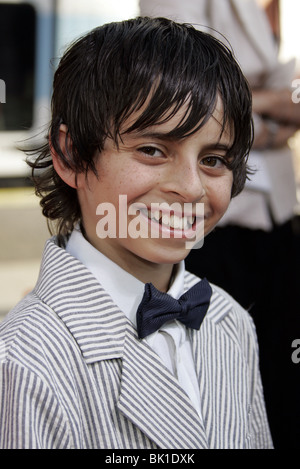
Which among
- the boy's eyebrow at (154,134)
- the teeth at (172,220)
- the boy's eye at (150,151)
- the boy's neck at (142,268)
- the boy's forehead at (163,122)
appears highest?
the boy's forehead at (163,122)

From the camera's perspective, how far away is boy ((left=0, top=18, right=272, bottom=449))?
96cm

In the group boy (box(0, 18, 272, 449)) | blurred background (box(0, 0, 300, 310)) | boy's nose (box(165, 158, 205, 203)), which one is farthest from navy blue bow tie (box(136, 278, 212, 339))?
blurred background (box(0, 0, 300, 310))

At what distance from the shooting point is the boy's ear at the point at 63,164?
107 centimetres

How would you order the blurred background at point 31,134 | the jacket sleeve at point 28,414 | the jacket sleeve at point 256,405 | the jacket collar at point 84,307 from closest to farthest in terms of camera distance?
the jacket sleeve at point 28,414, the jacket collar at point 84,307, the jacket sleeve at point 256,405, the blurred background at point 31,134

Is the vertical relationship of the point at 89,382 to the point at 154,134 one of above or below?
below

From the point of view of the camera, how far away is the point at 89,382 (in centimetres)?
Result: 99

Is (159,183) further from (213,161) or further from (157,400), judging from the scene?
(157,400)

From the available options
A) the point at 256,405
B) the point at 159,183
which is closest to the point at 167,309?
the point at 159,183

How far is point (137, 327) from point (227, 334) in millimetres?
223

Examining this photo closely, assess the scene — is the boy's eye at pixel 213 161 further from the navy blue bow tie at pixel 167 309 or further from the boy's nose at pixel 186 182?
the navy blue bow tie at pixel 167 309

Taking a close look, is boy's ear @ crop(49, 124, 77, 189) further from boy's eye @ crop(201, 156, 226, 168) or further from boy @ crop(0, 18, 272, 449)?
boy's eye @ crop(201, 156, 226, 168)

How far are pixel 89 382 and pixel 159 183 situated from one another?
27cm

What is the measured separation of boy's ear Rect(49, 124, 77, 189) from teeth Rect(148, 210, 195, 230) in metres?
0.14

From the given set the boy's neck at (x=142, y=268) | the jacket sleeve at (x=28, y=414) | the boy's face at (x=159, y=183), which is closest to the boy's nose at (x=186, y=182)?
the boy's face at (x=159, y=183)
